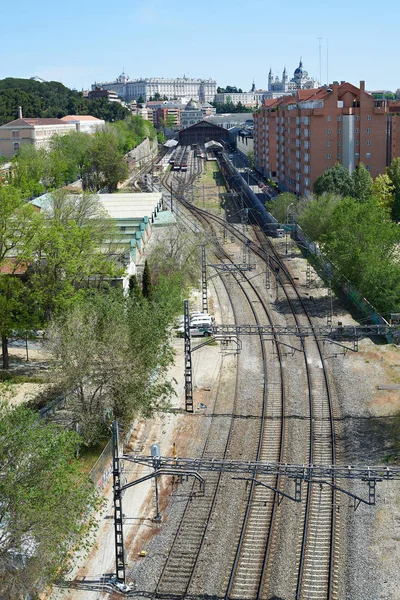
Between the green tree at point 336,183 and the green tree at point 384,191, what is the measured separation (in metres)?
2.28

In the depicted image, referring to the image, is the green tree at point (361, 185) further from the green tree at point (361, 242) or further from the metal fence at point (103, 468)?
the metal fence at point (103, 468)

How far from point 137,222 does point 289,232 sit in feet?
46.4

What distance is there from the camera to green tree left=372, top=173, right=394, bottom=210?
2378 inches

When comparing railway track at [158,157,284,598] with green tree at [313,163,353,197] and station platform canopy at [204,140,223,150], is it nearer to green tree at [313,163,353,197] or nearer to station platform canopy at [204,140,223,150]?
green tree at [313,163,353,197]

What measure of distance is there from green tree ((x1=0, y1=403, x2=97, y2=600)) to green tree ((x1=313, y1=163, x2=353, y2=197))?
1842 inches

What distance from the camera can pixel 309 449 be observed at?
950 inches

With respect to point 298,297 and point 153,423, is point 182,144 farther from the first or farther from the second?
point 153,423

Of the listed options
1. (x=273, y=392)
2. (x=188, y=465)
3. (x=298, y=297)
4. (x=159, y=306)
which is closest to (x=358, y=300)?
(x=298, y=297)

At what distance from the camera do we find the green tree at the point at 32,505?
15.0 meters

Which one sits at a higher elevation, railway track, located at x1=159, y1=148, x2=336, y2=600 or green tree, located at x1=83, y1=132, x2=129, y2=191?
green tree, located at x1=83, y1=132, x2=129, y2=191

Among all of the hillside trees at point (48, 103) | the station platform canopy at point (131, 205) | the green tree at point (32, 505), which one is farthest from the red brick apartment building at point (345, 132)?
the hillside trees at point (48, 103)

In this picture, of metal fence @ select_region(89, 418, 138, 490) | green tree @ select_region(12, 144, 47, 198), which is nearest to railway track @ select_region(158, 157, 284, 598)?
metal fence @ select_region(89, 418, 138, 490)

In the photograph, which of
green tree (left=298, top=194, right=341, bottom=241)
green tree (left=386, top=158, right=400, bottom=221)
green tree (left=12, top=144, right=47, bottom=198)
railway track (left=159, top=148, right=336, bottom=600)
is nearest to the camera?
railway track (left=159, top=148, right=336, bottom=600)

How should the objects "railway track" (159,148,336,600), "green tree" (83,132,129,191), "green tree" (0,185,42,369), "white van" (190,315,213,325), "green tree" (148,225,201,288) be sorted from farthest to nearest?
"green tree" (83,132,129,191)
"green tree" (148,225,201,288)
"white van" (190,315,213,325)
"green tree" (0,185,42,369)
"railway track" (159,148,336,600)
